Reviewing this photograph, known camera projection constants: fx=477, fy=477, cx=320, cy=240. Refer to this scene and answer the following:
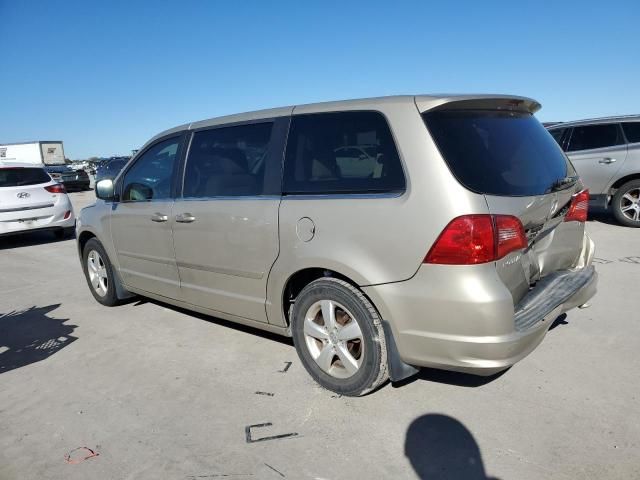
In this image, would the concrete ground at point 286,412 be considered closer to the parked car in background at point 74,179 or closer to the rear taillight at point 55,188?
the rear taillight at point 55,188

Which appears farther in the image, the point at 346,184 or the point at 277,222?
the point at 277,222

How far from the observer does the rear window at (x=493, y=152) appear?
2523mm

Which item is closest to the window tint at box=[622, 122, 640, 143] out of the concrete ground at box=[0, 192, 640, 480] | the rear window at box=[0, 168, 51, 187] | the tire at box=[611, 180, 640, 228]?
the tire at box=[611, 180, 640, 228]

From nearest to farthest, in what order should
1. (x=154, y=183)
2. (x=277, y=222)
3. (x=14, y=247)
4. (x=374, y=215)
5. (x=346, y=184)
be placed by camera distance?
(x=374, y=215) < (x=346, y=184) < (x=277, y=222) < (x=154, y=183) < (x=14, y=247)

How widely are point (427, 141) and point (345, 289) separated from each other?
3.14 ft

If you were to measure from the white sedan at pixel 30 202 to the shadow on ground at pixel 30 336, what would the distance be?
14.0ft

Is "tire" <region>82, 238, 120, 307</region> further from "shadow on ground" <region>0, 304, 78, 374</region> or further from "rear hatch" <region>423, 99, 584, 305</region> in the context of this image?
"rear hatch" <region>423, 99, 584, 305</region>

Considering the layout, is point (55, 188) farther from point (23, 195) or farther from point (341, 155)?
point (341, 155)

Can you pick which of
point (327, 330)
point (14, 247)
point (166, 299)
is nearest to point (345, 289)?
point (327, 330)

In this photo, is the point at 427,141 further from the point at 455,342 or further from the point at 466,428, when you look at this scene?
the point at 466,428

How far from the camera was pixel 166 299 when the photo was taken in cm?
427

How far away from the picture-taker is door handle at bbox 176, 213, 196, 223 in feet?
12.1

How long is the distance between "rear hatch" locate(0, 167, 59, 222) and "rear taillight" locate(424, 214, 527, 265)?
28.4 feet

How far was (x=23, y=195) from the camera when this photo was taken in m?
8.72
